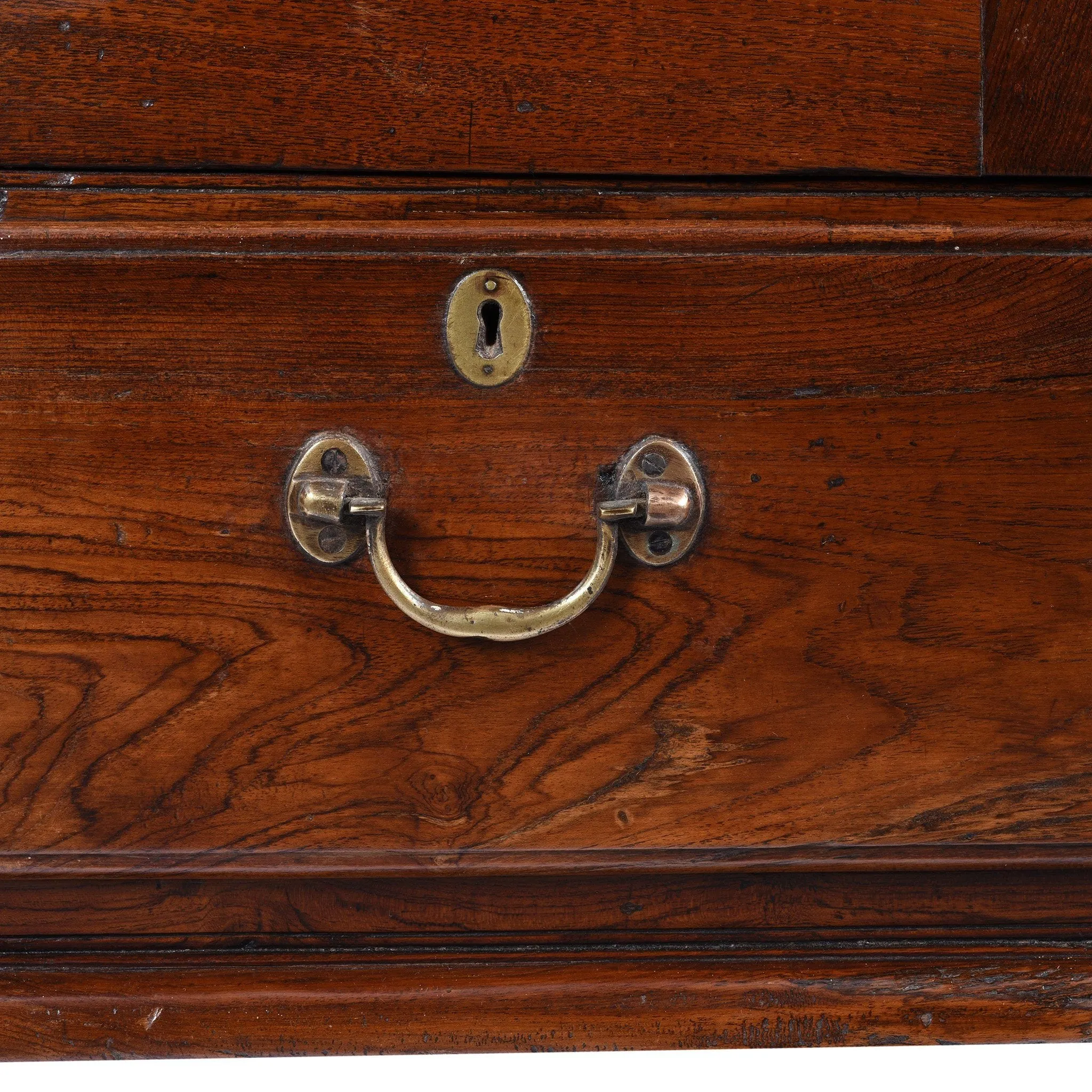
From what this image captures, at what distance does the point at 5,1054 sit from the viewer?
20.3 inches

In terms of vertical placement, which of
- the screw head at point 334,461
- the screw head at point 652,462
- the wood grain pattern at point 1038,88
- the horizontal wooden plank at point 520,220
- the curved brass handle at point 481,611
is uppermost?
the wood grain pattern at point 1038,88

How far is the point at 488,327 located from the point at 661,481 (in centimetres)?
10

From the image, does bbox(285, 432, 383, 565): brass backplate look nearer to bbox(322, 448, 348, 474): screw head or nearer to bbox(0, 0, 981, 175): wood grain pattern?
bbox(322, 448, 348, 474): screw head

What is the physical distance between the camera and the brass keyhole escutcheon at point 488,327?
18.5 inches

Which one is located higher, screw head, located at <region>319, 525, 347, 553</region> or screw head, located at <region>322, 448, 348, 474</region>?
screw head, located at <region>322, 448, 348, 474</region>

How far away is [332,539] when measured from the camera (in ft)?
1.58

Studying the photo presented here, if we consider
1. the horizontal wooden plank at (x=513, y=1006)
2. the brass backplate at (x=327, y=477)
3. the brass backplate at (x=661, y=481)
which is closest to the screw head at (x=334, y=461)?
the brass backplate at (x=327, y=477)

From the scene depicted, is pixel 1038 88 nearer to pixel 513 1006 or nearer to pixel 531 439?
pixel 531 439

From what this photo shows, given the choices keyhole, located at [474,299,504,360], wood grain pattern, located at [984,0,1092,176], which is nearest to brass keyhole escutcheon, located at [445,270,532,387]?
keyhole, located at [474,299,504,360]

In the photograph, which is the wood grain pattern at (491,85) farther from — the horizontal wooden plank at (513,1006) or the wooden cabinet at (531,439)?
the horizontal wooden plank at (513,1006)

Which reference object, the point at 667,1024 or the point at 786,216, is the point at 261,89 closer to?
the point at 786,216

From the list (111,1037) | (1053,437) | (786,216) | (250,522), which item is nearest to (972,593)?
(1053,437)

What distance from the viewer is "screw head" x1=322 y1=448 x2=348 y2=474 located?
478 millimetres

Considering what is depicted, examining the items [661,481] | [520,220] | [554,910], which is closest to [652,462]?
[661,481]
